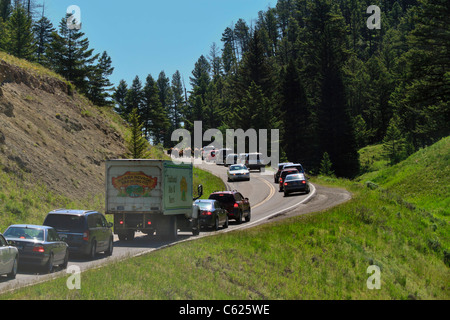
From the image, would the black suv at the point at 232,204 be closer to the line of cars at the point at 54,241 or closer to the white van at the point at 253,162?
the line of cars at the point at 54,241

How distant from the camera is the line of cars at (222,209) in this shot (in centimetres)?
2575

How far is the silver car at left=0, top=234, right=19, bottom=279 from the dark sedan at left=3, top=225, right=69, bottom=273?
0.51m

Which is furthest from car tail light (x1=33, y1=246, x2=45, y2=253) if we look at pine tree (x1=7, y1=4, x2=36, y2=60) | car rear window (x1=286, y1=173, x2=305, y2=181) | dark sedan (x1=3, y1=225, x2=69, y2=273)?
pine tree (x1=7, y1=4, x2=36, y2=60)

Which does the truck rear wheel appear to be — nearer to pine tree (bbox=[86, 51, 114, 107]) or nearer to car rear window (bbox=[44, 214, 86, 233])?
car rear window (bbox=[44, 214, 86, 233])

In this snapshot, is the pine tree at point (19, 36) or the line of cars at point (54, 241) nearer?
the line of cars at point (54, 241)

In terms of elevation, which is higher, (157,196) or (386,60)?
(386,60)

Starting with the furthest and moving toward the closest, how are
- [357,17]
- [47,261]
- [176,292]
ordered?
[357,17] < [47,261] < [176,292]

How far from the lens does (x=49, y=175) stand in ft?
105

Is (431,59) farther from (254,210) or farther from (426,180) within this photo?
(254,210)

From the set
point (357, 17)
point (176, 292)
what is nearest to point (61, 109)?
point (176, 292)

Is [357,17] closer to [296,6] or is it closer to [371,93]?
[296,6]

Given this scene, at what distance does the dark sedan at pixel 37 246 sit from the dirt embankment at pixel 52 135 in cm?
1503

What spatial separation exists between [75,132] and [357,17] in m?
138

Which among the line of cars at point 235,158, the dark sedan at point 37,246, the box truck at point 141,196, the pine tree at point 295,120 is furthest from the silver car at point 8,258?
the pine tree at point 295,120
